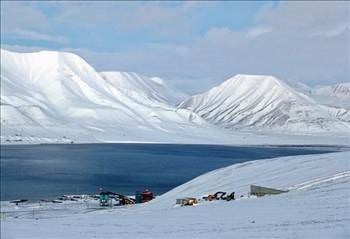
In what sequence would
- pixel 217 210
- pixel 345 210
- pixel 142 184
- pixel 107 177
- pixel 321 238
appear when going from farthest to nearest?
1. pixel 107 177
2. pixel 142 184
3. pixel 217 210
4. pixel 345 210
5. pixel 321 238

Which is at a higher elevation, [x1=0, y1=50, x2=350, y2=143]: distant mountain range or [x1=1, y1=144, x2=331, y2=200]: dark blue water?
[x1=0, y1=50, x2=350, y2=143]: distant mountain range

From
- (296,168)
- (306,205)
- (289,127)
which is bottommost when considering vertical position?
(306,205)

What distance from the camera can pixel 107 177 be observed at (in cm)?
5525

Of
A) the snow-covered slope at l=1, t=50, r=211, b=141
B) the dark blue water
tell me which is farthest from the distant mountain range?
the dark blue water

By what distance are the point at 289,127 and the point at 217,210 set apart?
6967 inches

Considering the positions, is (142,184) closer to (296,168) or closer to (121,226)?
(296,168)

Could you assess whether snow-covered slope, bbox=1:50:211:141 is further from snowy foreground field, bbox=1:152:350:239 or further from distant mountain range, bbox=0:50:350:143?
snowy foreground field, bbox=1:152:350:239

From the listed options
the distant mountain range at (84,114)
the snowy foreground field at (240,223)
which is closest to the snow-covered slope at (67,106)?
the distant mountain range at (84,114)

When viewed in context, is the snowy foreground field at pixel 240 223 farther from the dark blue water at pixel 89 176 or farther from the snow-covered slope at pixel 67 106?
the snow-covered slope at pixel 67 106

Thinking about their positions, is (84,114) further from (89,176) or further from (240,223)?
(240,223)

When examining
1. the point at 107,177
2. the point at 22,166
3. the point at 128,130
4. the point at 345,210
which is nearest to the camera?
the point at 345,210

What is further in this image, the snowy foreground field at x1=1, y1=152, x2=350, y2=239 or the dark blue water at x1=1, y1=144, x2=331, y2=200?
the dark blue water at x1=1, y1=144, x2=331, y2=200

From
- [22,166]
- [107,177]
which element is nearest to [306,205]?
[107,177]

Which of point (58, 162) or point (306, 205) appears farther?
point (58, 162)
